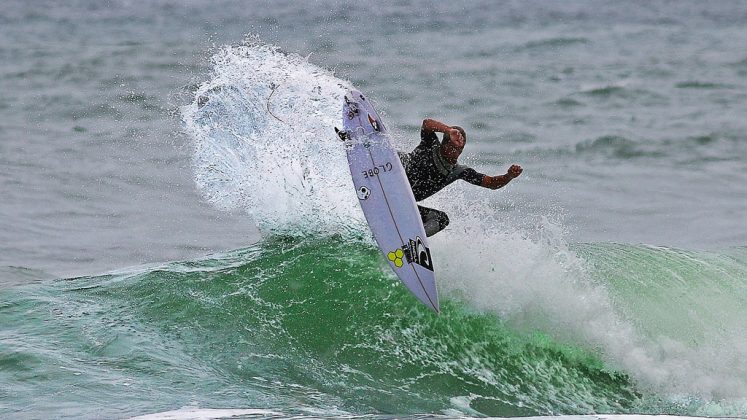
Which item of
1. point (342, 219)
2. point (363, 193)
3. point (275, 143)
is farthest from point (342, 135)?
point (275, 143)

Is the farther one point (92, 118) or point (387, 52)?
point (387, 52)

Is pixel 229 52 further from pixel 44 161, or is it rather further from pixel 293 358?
pixel 44 161

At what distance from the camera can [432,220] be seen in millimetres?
9859

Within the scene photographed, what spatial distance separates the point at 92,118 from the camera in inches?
1094

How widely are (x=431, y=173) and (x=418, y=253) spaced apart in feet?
2.81

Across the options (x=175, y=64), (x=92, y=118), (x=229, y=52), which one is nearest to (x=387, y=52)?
(x=175, y=64)

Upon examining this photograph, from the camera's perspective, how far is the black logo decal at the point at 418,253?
9.60m

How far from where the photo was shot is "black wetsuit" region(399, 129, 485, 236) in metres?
9.82

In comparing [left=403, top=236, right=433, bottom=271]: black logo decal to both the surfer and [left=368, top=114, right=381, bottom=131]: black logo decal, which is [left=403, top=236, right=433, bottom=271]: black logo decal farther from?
[left=368, top=114, right=381, bottom=131]: black logo decal

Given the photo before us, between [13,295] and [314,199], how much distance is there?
3.40 metres

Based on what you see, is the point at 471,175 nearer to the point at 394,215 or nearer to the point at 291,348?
the point at 394,215

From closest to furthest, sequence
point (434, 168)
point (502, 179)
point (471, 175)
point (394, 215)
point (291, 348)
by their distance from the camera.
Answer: point (291, 348), point (502, 179), point (394, 215), point (471, 175), point (434, 168)

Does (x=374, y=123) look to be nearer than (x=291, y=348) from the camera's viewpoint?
No

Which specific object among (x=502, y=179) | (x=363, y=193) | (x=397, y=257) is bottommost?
(x=397, y=257)
